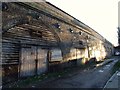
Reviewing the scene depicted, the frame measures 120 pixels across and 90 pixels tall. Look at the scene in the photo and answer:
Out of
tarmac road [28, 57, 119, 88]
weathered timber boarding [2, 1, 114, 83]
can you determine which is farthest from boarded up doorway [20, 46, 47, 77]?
tarmac road [28, 57, 119, 88]

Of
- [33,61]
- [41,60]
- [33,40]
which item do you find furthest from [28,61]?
[41,60]

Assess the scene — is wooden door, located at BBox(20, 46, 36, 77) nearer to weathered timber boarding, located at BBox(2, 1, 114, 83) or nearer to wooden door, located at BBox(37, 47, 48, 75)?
weathered timber boarding, located at BBox(2, 1, 114, 83)

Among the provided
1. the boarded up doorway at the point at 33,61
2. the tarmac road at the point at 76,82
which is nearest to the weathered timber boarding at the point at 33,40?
the boarded up doorway at the point at 33,61

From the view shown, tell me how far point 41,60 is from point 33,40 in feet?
6.70

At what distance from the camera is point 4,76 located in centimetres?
1259

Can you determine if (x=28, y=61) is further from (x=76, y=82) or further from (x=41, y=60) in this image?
(x=76, y=82)

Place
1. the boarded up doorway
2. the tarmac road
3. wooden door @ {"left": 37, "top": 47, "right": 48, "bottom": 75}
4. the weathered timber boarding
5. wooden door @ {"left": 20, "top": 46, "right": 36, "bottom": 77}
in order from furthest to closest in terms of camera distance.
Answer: wooden door @ {"left": 37, "top": 47, "right": 48, "bottom": 75}
the boarded up doorway
wooden door @ {"left": 20, "top": 46, "right": 36, "bottom": 77}
the weathered timber boarding
the tarmac road

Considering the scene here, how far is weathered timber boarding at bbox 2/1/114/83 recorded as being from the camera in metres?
13.1

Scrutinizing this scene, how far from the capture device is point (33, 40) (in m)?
15.8

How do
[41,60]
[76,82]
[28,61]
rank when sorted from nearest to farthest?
[76,82] < [28,61] < [41,60]

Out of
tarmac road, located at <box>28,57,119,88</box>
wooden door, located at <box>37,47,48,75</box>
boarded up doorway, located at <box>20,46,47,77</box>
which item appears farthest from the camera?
wooden door, located at <box>37,47,48,75</box>

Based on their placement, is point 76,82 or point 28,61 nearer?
point 76,82

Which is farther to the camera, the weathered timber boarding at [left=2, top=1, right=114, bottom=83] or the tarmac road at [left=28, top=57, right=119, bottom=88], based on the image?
the weathered timber boarding at [left=2, top=1, right=114, bottom=83]

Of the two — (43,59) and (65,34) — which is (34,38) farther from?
(65,34)
